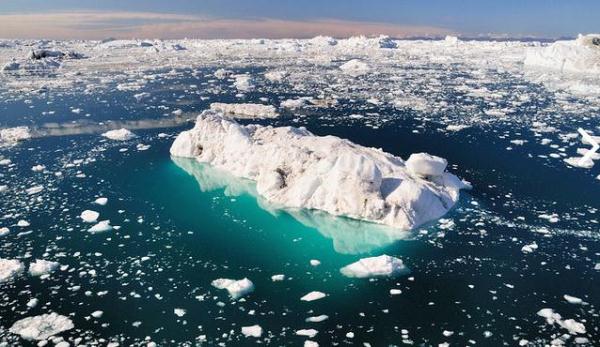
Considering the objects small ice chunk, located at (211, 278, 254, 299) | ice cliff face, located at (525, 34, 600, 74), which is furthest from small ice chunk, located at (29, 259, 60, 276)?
ice cliff face, located at (525, 34, 600, 74)

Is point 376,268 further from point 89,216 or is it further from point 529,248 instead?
point 89,216

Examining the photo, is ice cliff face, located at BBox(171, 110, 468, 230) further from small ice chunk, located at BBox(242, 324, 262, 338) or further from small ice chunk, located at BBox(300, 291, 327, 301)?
small ice chunk, located at BBox(242, 324, 262, 338)

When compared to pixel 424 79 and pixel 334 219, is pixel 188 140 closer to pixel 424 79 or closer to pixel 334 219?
pixel 334 219

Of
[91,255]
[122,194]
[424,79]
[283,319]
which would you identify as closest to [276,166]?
[122,194]

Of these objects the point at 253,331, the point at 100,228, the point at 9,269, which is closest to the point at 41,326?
the point at 9,269

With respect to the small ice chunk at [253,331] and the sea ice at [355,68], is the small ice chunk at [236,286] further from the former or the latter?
the sea ice at [355,68]
